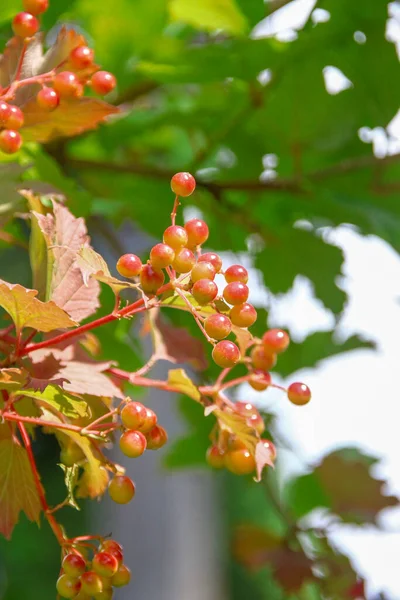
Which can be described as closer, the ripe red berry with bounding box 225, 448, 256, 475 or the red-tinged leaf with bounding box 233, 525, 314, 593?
the ripe red berry with bounding box 225, 448, 256, 475

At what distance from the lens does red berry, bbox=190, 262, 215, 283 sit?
0.82 feet

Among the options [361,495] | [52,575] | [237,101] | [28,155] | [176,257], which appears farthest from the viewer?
[52,575]

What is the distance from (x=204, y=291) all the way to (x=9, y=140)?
0.39 feet

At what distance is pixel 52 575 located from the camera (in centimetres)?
197

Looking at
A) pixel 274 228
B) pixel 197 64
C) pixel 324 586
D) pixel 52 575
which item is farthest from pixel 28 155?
pixel 52 575

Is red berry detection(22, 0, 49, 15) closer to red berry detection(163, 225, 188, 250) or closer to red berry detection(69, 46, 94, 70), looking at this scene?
red berry detection(69, 46, 94, 70)

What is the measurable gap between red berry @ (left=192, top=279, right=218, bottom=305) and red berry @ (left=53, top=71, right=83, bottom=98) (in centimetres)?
14

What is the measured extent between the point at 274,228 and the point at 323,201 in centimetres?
9

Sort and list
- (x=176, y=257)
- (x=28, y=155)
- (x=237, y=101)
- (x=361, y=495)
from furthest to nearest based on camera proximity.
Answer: (x=361, y=495)
(x=237, y=101)
(x=28, y=155)
(x=176, y=257)

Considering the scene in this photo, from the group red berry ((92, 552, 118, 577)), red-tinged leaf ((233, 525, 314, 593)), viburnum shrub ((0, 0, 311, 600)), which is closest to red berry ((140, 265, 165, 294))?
viburnum shrub ((0, 0, 311, 600))

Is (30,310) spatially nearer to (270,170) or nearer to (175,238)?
(175,238)

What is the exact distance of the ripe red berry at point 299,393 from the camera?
12.4 inches

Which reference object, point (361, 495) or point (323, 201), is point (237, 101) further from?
point (361, 495)

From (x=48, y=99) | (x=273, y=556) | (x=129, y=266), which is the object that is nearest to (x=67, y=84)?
(x=48, y=99)
